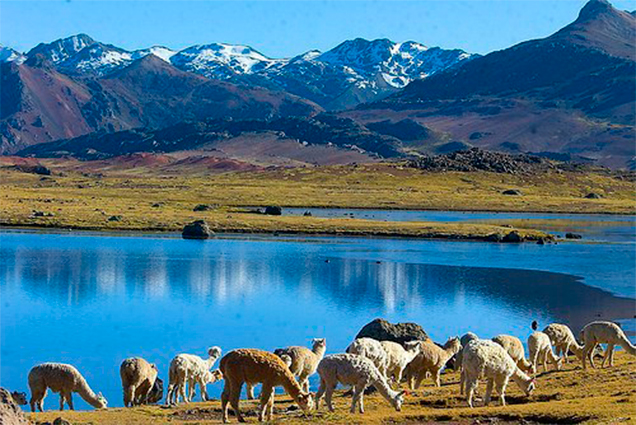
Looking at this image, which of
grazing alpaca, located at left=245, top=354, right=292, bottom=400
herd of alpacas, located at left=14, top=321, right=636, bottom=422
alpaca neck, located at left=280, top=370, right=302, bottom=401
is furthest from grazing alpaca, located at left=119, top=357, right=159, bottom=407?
alpaca neck, located at left=280, top=370, right=302, bottom=401

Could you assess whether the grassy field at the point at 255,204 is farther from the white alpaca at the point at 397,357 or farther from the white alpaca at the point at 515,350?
the white alpaca at the point at 397,357

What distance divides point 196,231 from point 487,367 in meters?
78.7

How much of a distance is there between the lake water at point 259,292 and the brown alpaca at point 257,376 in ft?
31.2

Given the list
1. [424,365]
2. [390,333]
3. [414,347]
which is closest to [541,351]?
[424,365]

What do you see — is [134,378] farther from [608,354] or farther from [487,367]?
[608,354]

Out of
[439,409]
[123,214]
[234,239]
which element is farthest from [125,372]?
[123,214]

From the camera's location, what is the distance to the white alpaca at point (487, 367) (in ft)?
92.0

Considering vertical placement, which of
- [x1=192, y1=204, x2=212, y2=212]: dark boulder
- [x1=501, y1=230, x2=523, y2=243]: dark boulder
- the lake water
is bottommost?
the lake water

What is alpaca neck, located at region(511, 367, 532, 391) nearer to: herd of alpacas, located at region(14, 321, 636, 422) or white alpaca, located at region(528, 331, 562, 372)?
herd of alpacas, located at region(14, 321, 636, 422)

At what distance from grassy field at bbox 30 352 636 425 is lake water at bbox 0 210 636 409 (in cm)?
722

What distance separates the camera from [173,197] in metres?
164

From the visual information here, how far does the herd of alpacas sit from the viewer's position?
87.3ft

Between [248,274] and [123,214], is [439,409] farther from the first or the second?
[123,214]

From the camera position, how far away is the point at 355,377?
26.9 m
